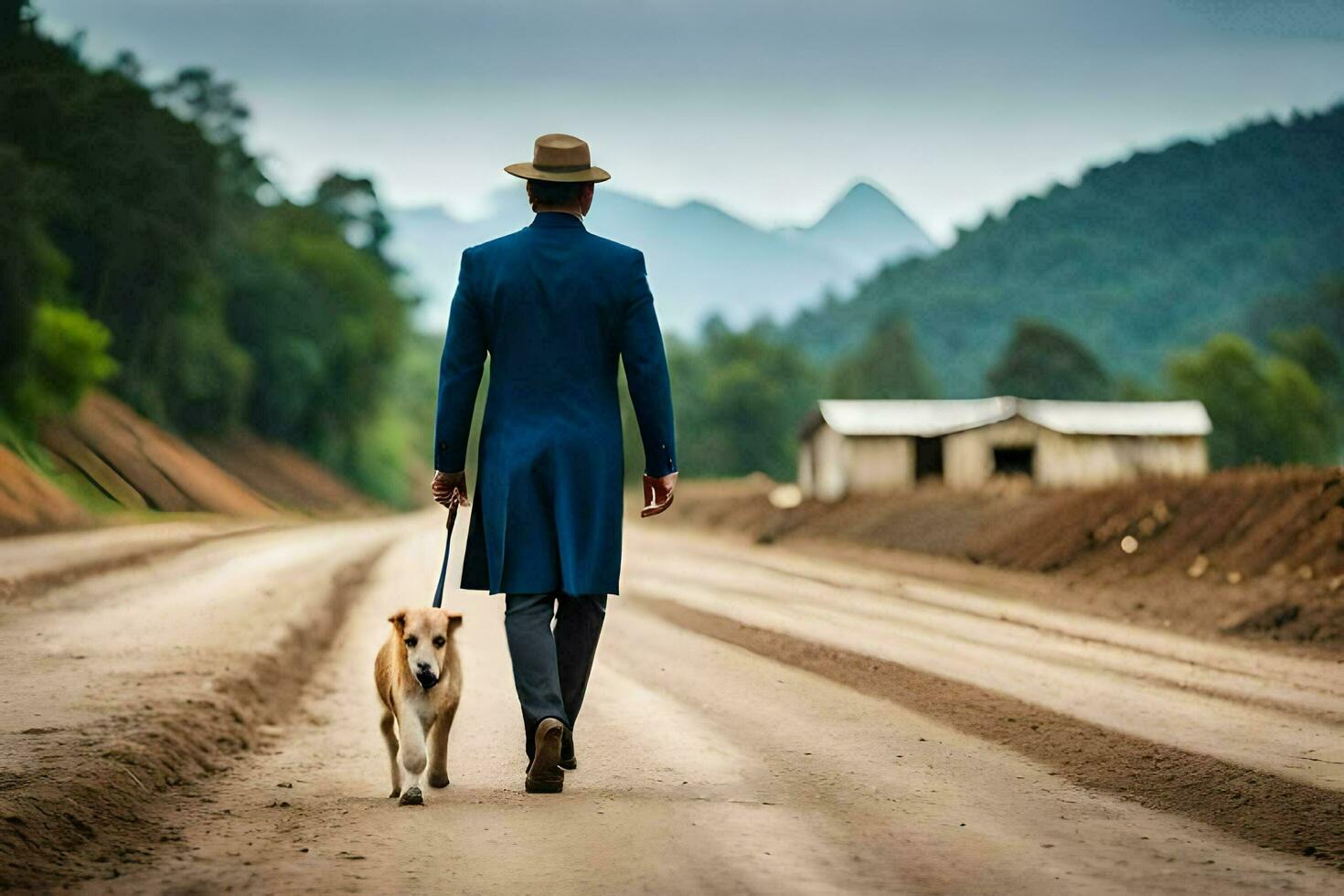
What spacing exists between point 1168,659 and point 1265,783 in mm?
5927

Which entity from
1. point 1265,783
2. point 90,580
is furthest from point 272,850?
point 90,580

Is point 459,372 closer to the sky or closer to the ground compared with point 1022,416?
closer to the ground

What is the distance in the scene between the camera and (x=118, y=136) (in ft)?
68.2

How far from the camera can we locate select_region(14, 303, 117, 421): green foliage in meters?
14.1

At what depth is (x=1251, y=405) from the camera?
84.8m

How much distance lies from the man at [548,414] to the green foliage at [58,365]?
8.67 meters

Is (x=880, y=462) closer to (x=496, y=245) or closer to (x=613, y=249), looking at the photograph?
(x=613, y=249)

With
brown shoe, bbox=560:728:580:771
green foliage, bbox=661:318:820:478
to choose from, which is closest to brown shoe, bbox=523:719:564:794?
brown shoe, bbox=560:728:580:771

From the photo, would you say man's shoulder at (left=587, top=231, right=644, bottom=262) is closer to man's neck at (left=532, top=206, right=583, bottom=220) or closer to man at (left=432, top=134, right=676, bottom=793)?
man at (left=432, top=134, right=676, bottom=793)

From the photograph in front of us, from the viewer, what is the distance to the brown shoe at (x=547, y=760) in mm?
6121

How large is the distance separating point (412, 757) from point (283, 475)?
1205 inches

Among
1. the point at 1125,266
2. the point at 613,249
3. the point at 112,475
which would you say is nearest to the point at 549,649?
the point at 613,249

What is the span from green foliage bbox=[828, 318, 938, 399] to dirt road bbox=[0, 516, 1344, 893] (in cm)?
11400

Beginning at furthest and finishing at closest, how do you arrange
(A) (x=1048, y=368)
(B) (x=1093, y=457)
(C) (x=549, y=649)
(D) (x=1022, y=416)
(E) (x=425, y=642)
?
(A) (x=1048, y=368) < (D) (x=1022, y=416) < (B) (x=1093, y=457) < (C) (x=549, y=649) < (E) (x=425, y=642)
